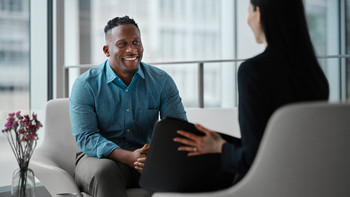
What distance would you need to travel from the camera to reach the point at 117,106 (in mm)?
1948

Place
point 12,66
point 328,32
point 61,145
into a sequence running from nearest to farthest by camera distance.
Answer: point 61,145 → point 12,66 → point 328,32

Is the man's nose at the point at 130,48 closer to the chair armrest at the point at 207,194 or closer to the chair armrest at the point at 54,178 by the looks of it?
the chair armrest at the point at 54,178

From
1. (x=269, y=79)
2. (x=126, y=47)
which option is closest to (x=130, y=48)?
(x=126, y=47)

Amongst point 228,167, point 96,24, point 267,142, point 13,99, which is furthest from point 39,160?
point 96,24

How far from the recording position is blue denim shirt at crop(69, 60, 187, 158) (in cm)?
188

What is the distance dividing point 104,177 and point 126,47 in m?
0.67

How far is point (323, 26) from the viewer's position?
214 inches

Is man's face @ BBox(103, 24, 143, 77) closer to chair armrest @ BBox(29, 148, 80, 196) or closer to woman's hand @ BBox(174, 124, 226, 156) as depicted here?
chair armrest @ BBox(29, 148, 80, 196)

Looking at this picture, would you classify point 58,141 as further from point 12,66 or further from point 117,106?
point 12,66

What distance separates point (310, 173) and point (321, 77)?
331 millimetres

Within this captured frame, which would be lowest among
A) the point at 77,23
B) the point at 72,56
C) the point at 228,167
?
the point at 228,167

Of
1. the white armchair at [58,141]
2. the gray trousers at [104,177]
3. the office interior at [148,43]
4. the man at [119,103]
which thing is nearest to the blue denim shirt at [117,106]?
the man at [119,103]

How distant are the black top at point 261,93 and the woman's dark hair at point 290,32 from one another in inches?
0.6

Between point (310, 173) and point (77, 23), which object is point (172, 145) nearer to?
point (310, 173)
